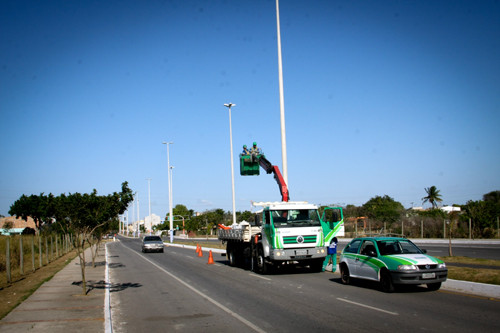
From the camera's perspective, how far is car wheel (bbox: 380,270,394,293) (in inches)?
524

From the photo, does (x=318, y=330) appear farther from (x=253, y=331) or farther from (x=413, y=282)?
(x=413, y=282)

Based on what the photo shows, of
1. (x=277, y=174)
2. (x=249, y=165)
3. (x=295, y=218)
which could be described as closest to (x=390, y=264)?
(x=295, y=218)

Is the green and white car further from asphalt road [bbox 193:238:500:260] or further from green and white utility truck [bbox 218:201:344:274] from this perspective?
asphalt road [bbox 193:238:500:260]

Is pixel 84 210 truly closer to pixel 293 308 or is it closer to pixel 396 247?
pixel 293 308

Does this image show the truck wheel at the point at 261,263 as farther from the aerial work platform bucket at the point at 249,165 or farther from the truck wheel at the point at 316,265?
the aerial work platform bucket at the point at 249,165

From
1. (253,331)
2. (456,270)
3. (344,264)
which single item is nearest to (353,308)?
(253,331)

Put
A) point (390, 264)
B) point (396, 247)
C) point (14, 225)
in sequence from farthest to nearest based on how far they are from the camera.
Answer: point (14, 225), point (396, 247), point (390, 264)

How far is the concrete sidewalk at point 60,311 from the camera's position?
968 cm

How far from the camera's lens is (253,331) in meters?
8.94

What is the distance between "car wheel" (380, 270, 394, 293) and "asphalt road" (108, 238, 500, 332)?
28cm

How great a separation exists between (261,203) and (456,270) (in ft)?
28.6

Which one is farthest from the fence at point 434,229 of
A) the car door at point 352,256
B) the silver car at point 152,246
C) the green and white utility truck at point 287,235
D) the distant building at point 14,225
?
the distant building at point 14,225

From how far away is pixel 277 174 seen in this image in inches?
1013

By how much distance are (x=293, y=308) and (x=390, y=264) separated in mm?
3460
